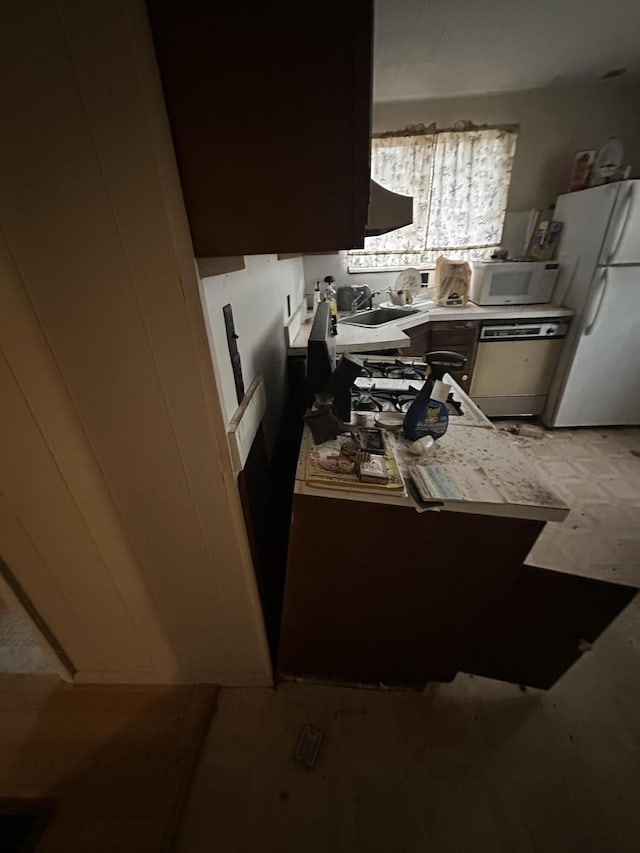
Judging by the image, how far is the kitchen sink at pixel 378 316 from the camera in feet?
8.18

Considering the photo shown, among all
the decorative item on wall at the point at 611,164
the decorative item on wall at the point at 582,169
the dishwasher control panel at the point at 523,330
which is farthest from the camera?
the dishwasher control panel at the point at 523,330

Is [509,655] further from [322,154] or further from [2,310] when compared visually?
[2,310]

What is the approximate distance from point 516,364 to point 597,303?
1.93 ft

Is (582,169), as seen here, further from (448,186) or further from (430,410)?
(430,410)

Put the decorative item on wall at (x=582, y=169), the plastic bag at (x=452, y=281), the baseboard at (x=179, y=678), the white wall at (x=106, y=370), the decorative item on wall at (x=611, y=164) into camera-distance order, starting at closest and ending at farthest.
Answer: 1. the white wall at (x=106, y=370)
2. the baseboard at (x=179, y=678)
3. the decorative item on wall at (x=611, y=164)
4. the decorative item on wall at (x=582, y=169)
5. the plastic bag at (x=452, y=281)

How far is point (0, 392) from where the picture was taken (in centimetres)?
65

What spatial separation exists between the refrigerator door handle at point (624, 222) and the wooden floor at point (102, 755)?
3.11 meters

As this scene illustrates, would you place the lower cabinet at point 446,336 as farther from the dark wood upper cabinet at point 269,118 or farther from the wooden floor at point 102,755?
the wooden floor at point 102,755

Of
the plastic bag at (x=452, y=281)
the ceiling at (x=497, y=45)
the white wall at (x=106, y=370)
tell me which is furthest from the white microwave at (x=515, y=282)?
the white wall at (x=106, y=370)

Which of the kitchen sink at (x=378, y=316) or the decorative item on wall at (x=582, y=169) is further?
the kitchen sink at (x=378, y=316)

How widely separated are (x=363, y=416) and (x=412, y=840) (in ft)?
3.86

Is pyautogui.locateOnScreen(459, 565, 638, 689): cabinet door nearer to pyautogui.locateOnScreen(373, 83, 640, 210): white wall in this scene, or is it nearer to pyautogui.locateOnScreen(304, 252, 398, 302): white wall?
pyautogui.locateOnScreen(304, 252, 398, 302): white wall

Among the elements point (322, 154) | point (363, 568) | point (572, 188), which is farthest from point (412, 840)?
point (572, 188)

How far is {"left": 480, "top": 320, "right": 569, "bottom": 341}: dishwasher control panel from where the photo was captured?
7.68 feet
